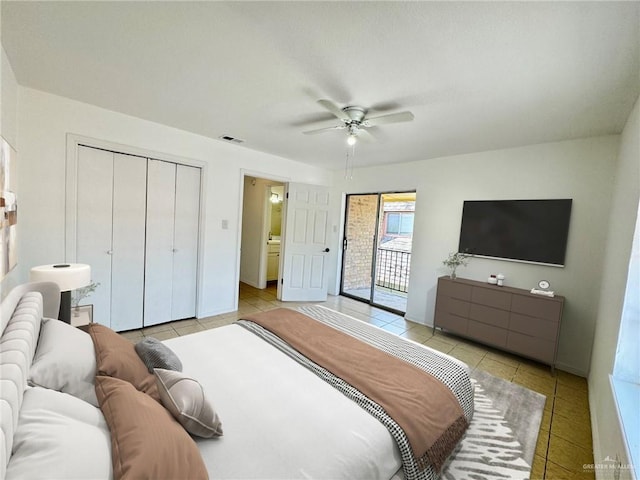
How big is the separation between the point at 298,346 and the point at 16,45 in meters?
2.72

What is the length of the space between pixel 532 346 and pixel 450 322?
85 centimetres

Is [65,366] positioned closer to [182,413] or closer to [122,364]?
[122,364]

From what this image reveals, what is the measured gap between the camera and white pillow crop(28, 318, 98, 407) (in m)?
1.05

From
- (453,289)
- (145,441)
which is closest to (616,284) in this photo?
(453,289)

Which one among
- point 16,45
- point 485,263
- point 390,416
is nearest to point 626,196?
point 485,263

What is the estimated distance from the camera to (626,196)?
78.9 inches

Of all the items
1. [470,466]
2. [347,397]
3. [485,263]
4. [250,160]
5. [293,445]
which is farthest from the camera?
[250,160]

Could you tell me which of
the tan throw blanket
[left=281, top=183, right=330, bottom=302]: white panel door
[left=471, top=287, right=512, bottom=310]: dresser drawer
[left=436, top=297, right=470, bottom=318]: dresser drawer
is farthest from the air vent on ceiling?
[left=471, top=287, right=512, bottom=310]: dresser drawer

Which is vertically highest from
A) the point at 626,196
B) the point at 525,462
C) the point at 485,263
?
the point at 626,196

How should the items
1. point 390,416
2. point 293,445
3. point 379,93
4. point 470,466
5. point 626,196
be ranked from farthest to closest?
point 379,93, point 626,196, point 470,466, point 390,416, point 293,445

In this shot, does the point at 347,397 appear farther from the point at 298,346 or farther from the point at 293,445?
the point at 298,346

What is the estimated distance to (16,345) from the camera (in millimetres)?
993

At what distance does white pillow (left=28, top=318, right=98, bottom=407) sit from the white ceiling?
5.56ft

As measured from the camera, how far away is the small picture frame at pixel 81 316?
2.27 metres
